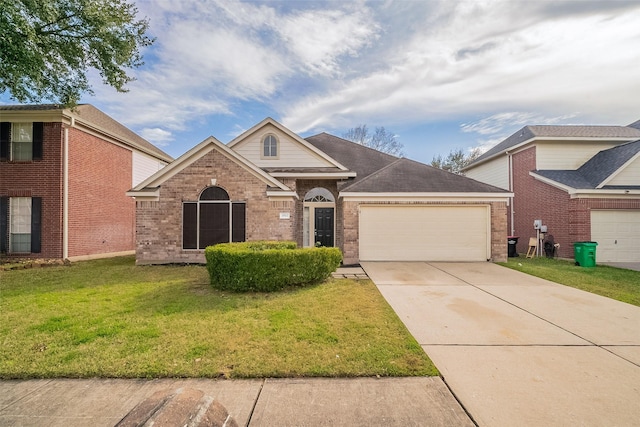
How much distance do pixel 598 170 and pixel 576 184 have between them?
1.88 metres

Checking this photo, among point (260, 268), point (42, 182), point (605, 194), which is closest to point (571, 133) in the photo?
point (605, 194)

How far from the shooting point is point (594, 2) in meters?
8.16

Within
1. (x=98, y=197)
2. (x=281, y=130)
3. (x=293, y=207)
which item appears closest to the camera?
(x=293, y=207)

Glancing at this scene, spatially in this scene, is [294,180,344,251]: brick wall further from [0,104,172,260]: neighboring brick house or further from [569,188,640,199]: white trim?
[569,188,640,199]: white trim

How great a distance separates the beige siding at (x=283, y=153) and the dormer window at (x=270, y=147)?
0.14m

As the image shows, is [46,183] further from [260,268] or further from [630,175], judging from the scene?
[630,175]

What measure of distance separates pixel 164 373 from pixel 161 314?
7.53 ft

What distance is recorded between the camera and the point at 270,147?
42.5ft

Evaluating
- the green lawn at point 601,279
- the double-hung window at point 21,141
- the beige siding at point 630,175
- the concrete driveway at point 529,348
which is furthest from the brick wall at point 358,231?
the double-hung window at point 21,141

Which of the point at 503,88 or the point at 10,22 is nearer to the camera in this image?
the point at 10,22

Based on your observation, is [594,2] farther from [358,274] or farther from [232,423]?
[232,423]

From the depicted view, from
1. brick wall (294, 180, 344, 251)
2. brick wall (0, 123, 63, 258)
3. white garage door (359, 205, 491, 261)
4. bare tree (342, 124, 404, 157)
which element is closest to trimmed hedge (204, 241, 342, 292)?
white garage door (359, 205, 491, 261)

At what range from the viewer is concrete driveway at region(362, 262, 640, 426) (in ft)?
9.00

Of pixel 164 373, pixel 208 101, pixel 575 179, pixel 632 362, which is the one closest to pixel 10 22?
pixel 208 101
